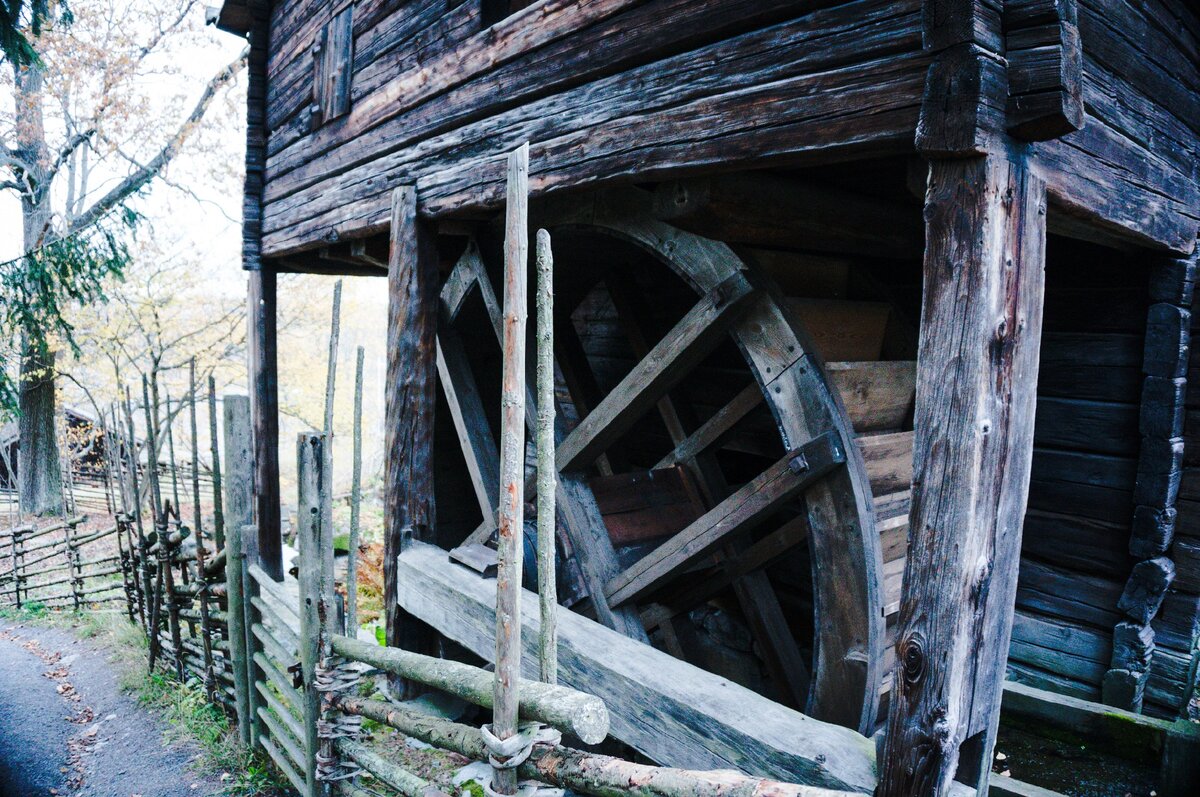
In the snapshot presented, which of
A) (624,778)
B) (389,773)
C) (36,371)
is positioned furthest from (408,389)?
(36,371)

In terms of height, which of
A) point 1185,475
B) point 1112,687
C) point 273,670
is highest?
point 1185,475

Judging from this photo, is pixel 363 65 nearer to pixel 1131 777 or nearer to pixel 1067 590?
pixel 1067 590

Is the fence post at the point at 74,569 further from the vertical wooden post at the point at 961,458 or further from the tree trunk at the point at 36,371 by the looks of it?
the vertical wooden post at the point at 961,458

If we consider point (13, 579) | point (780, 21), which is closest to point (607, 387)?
point (780, 21)

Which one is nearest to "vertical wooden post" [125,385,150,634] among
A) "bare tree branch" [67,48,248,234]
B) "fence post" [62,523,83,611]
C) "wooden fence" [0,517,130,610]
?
"wooden fence" [0,517,130,610]

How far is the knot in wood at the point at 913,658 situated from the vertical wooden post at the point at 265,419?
550 centimetres

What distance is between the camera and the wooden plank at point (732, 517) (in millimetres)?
2350

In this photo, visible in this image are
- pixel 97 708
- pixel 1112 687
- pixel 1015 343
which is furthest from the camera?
pixel 97 708

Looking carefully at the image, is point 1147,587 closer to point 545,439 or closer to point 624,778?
point 624,778

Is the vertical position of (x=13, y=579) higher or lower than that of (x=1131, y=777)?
lower

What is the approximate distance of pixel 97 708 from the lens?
6.52m

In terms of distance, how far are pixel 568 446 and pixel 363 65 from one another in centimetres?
278

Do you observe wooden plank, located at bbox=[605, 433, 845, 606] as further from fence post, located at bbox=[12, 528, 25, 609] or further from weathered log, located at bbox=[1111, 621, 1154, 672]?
fence post, located at bbox=[12, 528, 25, 609]

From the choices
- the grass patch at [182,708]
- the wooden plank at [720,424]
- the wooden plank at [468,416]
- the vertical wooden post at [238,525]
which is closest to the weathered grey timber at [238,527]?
the vertical wooden post at [238,525]
